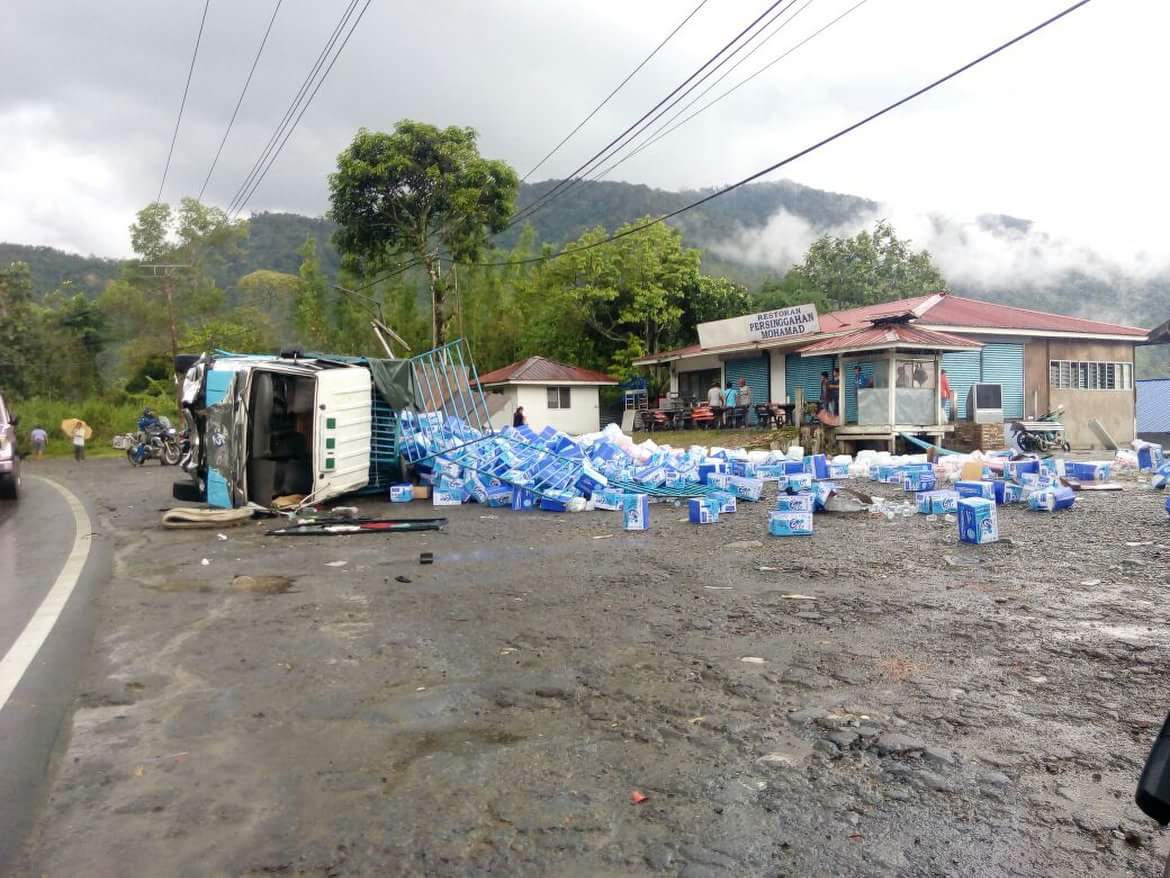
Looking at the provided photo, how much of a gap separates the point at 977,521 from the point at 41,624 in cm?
799

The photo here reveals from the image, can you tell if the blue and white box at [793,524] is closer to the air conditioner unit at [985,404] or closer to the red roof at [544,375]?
the air conditioner unit at [985,404]

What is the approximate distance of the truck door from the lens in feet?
38.2

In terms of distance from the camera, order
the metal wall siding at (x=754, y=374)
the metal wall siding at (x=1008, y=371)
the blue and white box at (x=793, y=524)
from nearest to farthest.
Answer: the blue and white box at (x=793, y=524) → the metal wall siding at (x=1008, y=371) → the metal wall siding at (x=754, y=374)

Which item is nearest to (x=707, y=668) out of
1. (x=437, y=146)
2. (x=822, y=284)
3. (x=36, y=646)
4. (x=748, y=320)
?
(x=36, y=646)

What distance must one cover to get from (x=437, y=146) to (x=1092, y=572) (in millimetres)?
28306

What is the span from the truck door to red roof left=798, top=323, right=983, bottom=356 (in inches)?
557

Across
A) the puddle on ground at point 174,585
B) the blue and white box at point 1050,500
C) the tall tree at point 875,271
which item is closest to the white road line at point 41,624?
the puddle on ground at point 174,585

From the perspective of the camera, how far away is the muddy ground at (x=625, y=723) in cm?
262

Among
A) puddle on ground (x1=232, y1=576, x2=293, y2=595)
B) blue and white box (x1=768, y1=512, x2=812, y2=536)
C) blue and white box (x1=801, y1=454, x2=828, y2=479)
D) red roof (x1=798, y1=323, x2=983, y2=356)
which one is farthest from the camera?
red roof (x1=798, y1=323, x2=983, y2=356)

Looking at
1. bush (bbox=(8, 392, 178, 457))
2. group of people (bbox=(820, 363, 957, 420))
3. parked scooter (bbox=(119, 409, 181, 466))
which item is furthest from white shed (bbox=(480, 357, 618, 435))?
bush (bbox=(8, 392, 178, 457))

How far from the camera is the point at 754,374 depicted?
97.5ft

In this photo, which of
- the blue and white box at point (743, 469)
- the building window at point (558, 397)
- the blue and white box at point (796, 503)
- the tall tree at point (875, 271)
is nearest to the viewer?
the blue and white box at point (796, 503)

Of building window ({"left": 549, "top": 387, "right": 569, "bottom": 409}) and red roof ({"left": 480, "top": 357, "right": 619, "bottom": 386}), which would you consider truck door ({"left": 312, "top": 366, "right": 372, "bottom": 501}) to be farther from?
building window ({"left": 549, "top": 387, "right": 569, "bottom": 409})

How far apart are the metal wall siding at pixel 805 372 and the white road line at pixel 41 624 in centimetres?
2154
